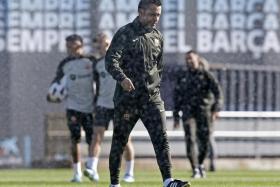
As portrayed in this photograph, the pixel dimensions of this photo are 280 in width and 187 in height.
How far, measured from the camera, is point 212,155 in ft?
82.6

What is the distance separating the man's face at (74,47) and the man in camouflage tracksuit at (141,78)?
4.78 meters

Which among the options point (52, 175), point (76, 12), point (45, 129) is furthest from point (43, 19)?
point (52, 175)

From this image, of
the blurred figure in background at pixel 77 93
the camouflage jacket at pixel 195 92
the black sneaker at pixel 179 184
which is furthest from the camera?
the camouflage jacket at pixel 195 92

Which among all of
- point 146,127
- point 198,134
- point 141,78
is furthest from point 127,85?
point 198,134

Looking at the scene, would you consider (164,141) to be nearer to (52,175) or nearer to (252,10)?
(52,175)

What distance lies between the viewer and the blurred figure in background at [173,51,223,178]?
21594mm

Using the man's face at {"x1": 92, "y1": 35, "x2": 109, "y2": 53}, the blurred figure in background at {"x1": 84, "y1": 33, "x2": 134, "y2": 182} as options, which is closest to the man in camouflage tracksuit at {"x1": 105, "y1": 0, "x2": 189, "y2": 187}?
the man's face at {"x1": 92, "y1": 35, "x2": 109, "y2": 53}

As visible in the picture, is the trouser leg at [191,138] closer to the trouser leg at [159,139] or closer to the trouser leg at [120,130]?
the trouser leg at [120,130]

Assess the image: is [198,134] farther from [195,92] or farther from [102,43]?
[102,43]

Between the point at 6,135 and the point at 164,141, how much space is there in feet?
46.3

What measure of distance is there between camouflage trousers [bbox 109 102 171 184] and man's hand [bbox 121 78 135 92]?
1.57ft

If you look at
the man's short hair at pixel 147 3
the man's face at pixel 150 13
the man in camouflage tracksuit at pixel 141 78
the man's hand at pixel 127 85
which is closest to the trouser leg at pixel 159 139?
the man in camouflage tracksuit at pixel 141 78

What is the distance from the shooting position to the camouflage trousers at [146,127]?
14625mm

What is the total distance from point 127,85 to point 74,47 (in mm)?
5491
